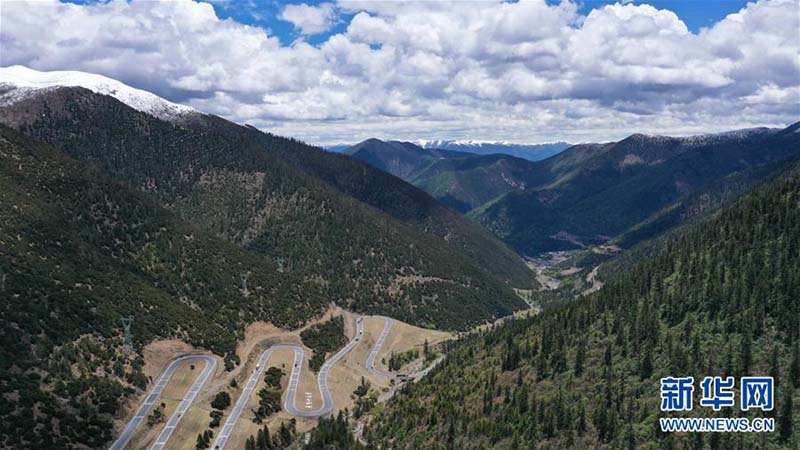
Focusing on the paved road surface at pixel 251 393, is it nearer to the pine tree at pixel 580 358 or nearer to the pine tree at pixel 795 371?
the pine tree at pixel 580 358

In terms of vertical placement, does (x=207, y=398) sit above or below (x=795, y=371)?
below

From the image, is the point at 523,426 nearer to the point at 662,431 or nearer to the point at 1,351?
the point at 662,431

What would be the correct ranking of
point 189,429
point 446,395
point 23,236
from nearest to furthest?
1. point 189,429
2. point 446,395
3. point 23,236

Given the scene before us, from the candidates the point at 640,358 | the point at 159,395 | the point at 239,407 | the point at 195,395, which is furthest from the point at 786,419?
the point at 159,395

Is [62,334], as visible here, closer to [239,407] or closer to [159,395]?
[159,395]

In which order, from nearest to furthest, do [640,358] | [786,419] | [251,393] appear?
[786,419]
[640,358]
[251,393]

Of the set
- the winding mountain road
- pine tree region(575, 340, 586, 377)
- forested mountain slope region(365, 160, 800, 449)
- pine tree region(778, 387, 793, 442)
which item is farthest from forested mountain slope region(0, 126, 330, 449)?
pine tree region(778, 387, 793, 442)

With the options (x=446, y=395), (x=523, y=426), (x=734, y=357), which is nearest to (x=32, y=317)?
(x=446, y=395)
